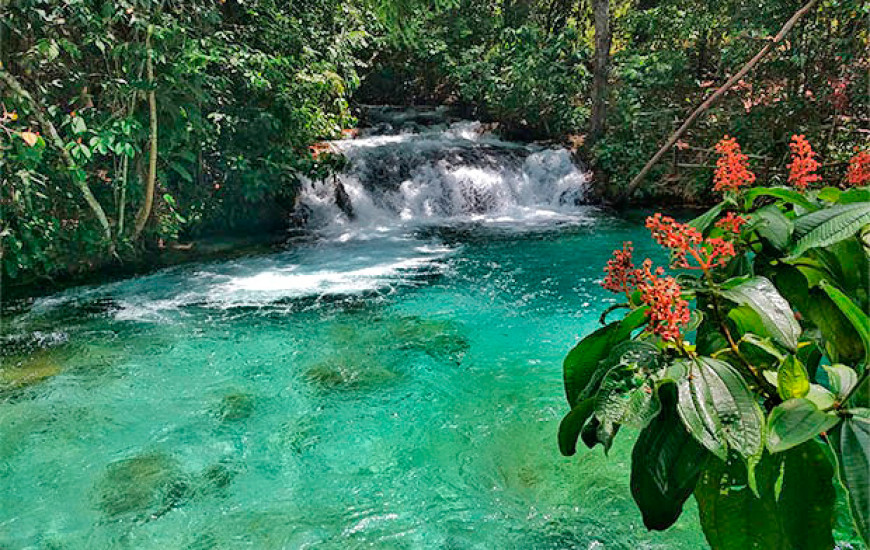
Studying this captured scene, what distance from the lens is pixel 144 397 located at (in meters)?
4.15

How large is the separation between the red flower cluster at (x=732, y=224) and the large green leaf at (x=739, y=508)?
0.50 meters

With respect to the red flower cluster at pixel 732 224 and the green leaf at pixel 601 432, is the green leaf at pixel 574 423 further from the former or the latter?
the red flower cluster at pixel 732 224

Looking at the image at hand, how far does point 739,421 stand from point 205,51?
687 cm

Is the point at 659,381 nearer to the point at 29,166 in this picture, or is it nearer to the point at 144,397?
the point at 144,397

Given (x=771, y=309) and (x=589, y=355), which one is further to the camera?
(x=589, y=355)

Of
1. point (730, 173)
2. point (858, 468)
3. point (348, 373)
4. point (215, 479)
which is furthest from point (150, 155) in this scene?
point (858, 468)

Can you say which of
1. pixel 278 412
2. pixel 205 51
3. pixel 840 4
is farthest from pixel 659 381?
pixel 840 4

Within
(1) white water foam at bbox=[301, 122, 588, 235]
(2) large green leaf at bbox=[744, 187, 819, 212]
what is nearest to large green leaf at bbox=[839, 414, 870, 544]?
(2) large green leaf at bbox=[744, 187, 819, 212]

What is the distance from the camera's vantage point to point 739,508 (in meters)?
1.11

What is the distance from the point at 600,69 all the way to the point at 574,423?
10751mm

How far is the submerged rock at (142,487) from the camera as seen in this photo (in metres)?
2.95

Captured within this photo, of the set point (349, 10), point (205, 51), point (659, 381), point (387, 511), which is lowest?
point (387, 511)

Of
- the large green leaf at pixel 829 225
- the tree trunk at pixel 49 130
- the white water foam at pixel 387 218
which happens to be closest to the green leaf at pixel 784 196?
the large green leaf at pixel 829 225

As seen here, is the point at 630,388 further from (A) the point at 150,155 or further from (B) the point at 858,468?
(A) the point at 150,155
